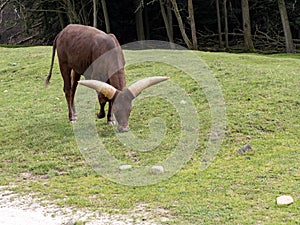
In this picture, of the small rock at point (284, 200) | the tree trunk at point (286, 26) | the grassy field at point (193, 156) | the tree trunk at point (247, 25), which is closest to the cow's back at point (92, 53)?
the grassy field at point (193, 156)

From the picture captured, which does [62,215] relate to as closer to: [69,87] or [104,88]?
[104,88]

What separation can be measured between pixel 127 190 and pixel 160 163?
0.97 m

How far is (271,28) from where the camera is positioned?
2431 cm

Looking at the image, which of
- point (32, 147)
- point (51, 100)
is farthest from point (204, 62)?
point (32, 147)

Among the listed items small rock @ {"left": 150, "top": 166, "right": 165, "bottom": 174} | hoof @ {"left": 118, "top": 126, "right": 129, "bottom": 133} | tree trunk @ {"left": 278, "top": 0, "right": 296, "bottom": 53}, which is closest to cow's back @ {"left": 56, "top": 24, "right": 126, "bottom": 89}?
hoof @ {"left": 118, "top": 126, "right": 129, "bottom": 133}

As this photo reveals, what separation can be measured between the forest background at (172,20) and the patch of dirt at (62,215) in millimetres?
17526

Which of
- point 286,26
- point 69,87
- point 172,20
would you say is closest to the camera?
point 69,87

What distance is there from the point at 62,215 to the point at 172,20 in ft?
76.4

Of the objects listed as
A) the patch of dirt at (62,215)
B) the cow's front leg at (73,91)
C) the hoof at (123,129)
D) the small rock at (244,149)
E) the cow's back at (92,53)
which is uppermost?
the cow's back at (92,53)

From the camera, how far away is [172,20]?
89.4 ft

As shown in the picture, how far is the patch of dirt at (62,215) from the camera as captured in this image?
180 inches

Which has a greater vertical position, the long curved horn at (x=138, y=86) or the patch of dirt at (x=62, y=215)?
the long curved horn at (x=138, y=86)

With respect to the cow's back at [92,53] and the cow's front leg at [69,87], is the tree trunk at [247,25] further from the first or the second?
the cow's front leg at [69,87]

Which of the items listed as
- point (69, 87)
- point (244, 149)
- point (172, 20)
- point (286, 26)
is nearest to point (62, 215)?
point (244, 149)
